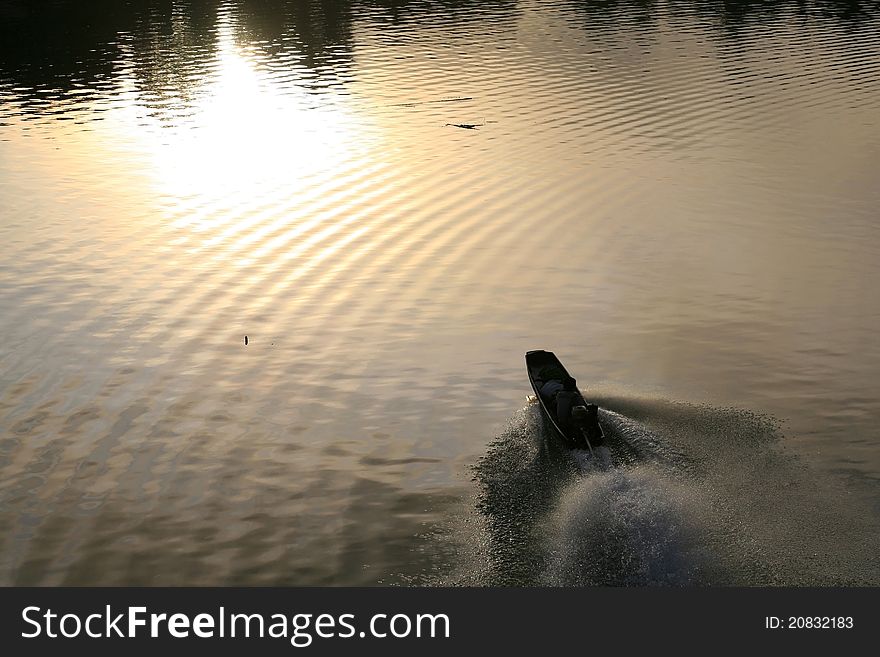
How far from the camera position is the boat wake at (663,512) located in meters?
15.9

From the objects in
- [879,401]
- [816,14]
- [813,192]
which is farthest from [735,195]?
[816,14]

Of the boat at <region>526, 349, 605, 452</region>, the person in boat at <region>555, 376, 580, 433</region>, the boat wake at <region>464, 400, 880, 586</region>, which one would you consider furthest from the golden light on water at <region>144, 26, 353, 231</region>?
the boat wake at <region>464, 400, 880, 586</region>

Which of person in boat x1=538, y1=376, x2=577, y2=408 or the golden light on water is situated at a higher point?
the golden light on water

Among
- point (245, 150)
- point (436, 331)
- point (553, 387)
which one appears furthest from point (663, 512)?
point (245, 150)

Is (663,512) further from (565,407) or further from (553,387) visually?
(553,387)

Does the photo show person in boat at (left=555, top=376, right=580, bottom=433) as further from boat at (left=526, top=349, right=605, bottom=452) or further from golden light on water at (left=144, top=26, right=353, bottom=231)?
golden light on water at (left=144, top=26, right=353, bottom=231)

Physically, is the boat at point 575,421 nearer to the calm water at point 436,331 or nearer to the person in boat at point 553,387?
the person in boat at point 553,387

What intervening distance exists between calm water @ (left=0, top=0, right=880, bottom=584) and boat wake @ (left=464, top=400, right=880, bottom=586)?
57mm

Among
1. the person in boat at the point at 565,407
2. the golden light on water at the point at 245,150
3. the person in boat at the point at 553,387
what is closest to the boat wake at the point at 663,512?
the person in boat at the point at 565,407

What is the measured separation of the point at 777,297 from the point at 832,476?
369 inches

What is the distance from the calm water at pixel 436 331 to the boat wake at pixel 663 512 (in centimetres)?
6

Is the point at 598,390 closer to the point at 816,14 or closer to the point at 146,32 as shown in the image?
the point at 146,32

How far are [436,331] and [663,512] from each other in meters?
9.72

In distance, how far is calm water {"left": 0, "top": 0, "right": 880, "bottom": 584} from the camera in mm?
17031
